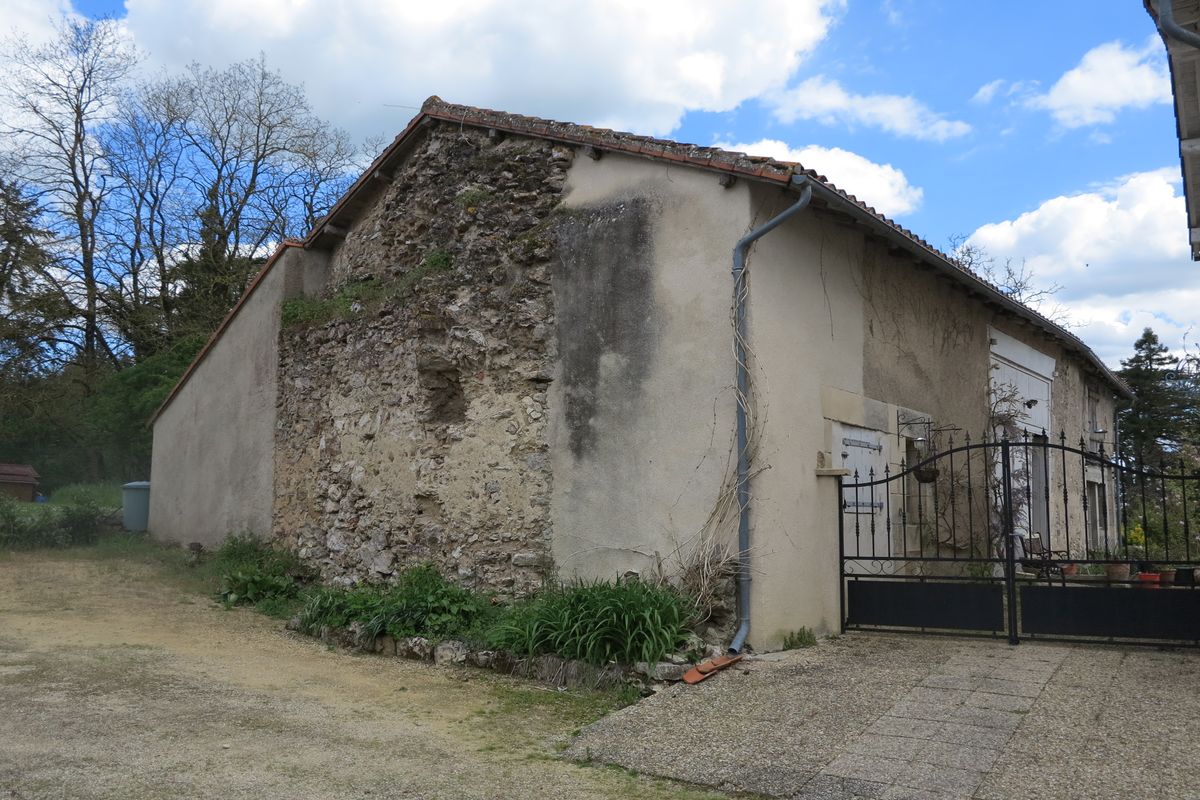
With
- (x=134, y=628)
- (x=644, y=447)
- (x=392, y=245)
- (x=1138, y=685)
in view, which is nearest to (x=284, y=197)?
(x=392, y=245)

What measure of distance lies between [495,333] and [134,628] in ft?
15.2

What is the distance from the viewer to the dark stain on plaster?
8.30m

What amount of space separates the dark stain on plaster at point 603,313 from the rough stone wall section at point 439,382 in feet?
0.75

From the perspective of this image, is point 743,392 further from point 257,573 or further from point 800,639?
point 257,573

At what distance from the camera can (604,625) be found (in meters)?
7.25

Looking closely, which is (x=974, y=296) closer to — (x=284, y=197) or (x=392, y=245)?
(x=392, y=245)

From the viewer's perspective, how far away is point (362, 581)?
10.3 metres

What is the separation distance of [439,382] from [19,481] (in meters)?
18.3

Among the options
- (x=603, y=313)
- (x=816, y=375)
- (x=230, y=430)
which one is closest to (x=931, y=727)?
(x=816, y=375)

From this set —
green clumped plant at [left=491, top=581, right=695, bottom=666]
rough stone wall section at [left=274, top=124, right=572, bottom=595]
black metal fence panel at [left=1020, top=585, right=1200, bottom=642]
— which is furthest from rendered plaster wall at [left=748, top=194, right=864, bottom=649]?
rough stone wall section at [left=274, top=124, right=572, bottom=595]

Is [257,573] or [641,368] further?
[257,573]

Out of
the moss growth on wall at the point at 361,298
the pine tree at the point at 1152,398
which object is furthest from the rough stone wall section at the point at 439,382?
the pine tree at the point at 1152,398

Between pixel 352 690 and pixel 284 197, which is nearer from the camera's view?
Answer: pixel 352 690

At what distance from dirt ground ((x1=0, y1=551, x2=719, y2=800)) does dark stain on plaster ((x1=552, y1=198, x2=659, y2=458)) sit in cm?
248
